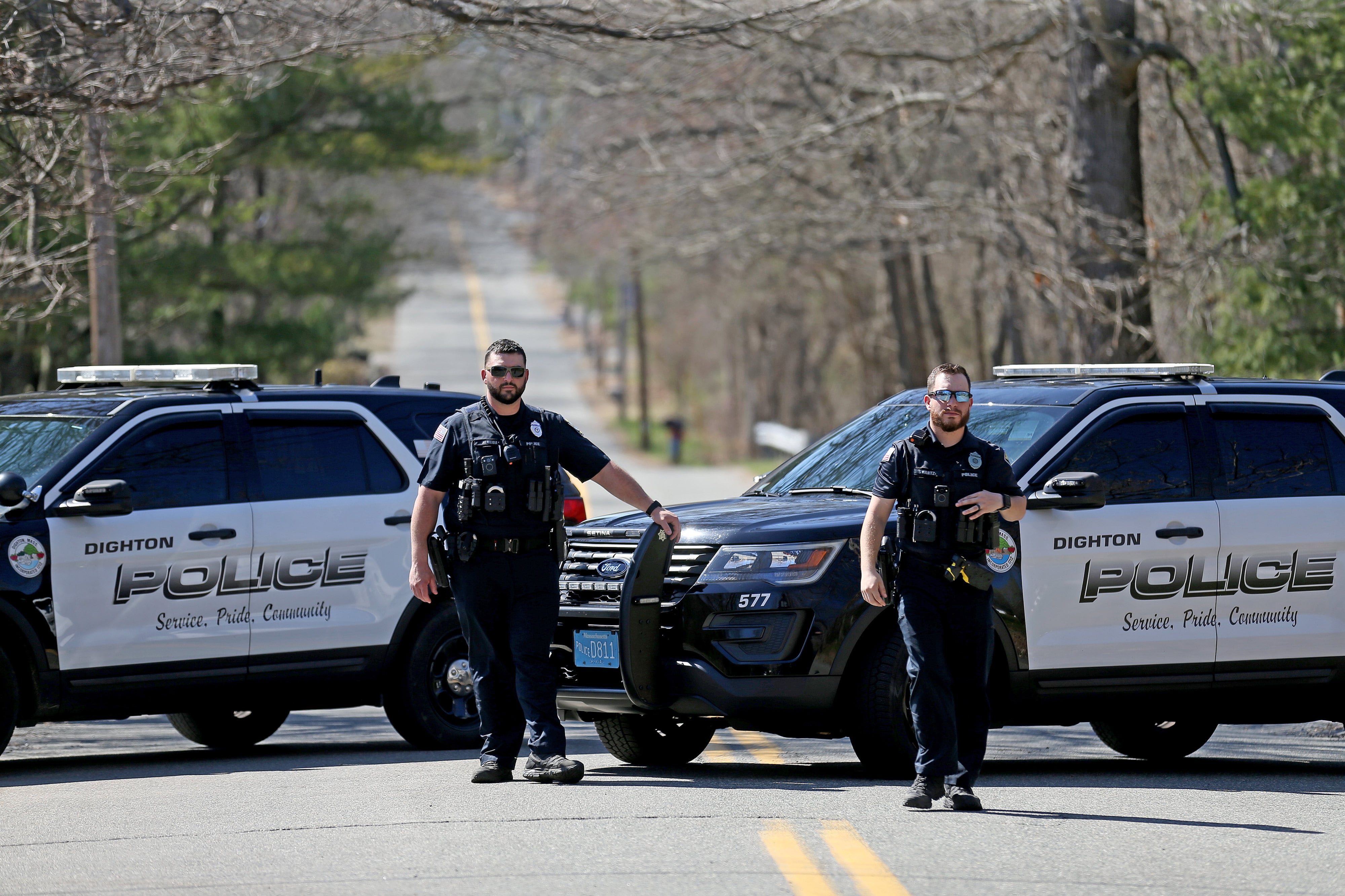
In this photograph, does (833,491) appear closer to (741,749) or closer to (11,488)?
(741,749)

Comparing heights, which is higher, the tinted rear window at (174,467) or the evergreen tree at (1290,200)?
the evergreen tree at (1290,200)

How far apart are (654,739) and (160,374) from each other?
333 centimetres

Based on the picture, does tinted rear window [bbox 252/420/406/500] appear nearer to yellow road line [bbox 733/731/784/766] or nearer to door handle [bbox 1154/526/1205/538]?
yellow road line [bbox 733/731/784/766]

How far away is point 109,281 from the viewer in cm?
1695

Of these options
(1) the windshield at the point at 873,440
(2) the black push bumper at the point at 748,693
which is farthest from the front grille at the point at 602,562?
(1) the windshield at the point at 873,440

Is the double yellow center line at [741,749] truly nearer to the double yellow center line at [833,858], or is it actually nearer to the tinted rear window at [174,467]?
the double yellow center line at [833,858]

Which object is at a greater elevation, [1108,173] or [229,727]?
[1108,173]

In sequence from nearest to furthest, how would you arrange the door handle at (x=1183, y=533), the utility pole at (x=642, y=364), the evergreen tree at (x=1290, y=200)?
the door handle at (x=1183, y=533) < the evergreen tree at (x=1290, y=200) < the utility pole at (x=642, y=364)

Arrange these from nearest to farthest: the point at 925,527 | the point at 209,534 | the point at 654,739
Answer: the point at 925,527, the point at 654,739, the point at 209,534

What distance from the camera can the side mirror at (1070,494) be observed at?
336 inches

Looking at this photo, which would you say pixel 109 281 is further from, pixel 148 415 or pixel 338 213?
pixel 338 213

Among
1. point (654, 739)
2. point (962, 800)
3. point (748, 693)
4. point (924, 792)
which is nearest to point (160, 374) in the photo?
point (654, 739)

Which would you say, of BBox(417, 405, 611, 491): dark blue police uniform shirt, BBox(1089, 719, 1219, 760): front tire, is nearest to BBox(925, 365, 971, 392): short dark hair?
BBox(417, 405, 611, 491): dark blue police uniform shirt

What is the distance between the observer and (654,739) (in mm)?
9258
